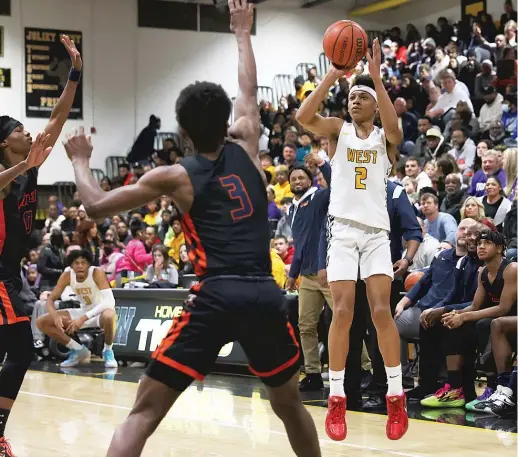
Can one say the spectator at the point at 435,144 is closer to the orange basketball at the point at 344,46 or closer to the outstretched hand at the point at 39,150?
the orange basketball at the point at 344,46

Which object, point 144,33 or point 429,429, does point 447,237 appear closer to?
point 429,429

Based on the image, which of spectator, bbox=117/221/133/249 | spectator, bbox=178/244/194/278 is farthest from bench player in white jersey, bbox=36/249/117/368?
spectator, bbox=117/221/133/249

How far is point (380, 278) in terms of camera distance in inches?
239

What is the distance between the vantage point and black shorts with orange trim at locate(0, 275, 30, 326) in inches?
221

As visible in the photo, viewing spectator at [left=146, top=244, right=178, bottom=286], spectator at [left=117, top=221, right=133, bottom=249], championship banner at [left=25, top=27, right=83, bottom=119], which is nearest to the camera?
spectator at [left=146, top=244, right=178, bottom=286]

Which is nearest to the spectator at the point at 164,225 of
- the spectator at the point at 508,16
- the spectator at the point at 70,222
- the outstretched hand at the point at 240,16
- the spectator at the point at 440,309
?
the spectator at the point at 70,222

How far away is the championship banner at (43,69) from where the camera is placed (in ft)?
78.5

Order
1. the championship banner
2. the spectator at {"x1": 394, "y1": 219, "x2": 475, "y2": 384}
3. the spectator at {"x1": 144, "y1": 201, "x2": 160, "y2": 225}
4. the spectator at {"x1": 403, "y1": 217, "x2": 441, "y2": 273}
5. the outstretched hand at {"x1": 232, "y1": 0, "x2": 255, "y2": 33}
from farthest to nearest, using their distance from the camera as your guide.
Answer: the championship banner < the spectator at {"x1": 144, "y1": 201, "x2": 160, "y2": 225} < the spectator at {"x1": 403, "y1": 217, "x2": 441, "y2": 273} < the spectator at {"x1": 394, "y1": 219, "x2": 475, "y2": 384} < the outstretched hand at {"x1": 232, "y1": 0, "x2": 255, "y2": 33}

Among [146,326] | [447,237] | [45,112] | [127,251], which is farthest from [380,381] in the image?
[45,112]

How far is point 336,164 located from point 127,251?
1061 centimetres

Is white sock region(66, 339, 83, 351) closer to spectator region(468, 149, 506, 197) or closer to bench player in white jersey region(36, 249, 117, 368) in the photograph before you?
bench player in white jersey region(36, 249, 117, 368)

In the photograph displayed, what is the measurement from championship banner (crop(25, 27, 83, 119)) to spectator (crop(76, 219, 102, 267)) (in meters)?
7.90

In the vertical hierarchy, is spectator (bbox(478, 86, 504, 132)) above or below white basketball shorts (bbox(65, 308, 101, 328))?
above

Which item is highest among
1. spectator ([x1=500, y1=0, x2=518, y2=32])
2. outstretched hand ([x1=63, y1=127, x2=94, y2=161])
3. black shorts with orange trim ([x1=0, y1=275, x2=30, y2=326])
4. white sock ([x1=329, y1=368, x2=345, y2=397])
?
spectator ([x1=500, y1=0, x2=518, y2=32])
